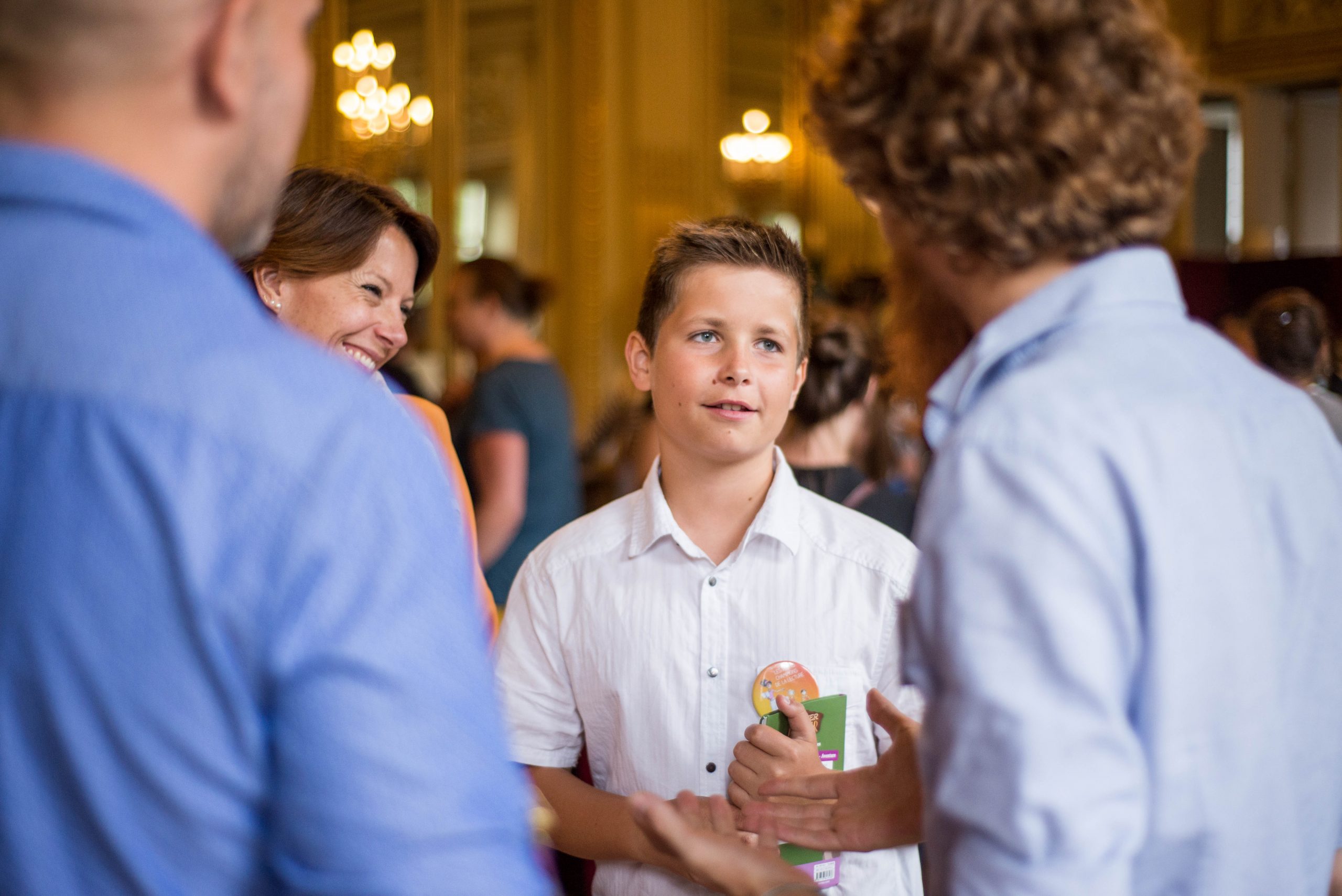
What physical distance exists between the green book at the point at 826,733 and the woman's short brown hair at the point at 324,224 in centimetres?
96

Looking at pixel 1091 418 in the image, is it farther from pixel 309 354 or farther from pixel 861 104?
pixel 309 354

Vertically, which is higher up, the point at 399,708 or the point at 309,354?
the point at 309,354

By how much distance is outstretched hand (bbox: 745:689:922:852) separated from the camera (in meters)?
1.19

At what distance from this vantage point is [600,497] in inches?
199

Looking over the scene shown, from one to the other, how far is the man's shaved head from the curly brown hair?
511mm

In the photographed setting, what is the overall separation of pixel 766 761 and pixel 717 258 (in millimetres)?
757

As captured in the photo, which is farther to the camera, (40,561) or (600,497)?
(600,497)

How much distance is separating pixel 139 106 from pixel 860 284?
227 inches

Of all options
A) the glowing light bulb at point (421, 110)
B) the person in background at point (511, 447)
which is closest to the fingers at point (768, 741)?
the person in background at point (511, 447)

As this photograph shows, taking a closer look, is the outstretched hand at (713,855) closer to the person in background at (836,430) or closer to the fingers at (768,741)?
the fingers at (768,741)

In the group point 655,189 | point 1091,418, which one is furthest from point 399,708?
point 655,189

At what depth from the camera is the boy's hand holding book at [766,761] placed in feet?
4.46

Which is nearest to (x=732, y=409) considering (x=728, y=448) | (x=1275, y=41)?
(x=728, y=448)

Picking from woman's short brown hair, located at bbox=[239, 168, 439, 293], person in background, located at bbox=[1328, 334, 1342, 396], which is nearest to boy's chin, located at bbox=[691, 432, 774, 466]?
woman's short brown hair, located at bbox=[239, 168, 439, 293]
